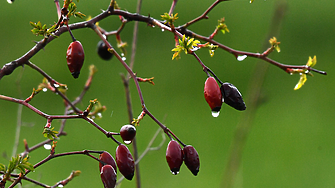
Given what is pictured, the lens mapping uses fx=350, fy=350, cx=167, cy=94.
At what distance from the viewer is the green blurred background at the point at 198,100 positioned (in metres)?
2.41

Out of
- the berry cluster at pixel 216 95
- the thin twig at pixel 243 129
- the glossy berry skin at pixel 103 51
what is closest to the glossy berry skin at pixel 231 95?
the berry cluster at pixel 216 95

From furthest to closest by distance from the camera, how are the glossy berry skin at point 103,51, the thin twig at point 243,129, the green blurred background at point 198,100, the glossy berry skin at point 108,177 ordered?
the green blurred background at point 198,100, the glossy berry skin at point 103,51, the thin twig at point 243,129, the glossy berry skin at point 108,177

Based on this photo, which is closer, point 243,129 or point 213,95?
point 213,95

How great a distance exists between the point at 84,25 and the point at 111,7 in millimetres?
57

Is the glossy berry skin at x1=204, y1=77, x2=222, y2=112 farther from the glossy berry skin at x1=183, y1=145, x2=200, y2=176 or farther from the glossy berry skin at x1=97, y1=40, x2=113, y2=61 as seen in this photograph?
the glossy berry skin at x1=97, y1=40, x2=113, y2=61

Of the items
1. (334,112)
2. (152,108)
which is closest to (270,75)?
(334,112)

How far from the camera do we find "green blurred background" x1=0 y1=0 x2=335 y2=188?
2.41 metres

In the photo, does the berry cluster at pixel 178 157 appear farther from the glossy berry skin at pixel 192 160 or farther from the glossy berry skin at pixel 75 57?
the glossy berry skin at pixel 75 57

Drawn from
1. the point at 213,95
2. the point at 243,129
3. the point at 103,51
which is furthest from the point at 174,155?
the point at 103,51

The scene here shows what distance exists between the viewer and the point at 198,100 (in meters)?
3.08

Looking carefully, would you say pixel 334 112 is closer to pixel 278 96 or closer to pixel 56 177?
pixel 278 96

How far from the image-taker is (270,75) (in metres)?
3.20

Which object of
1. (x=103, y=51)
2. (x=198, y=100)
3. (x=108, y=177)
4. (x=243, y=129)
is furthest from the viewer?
(x=198, y=100)

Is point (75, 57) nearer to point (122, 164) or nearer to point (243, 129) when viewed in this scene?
point (122, 164)
